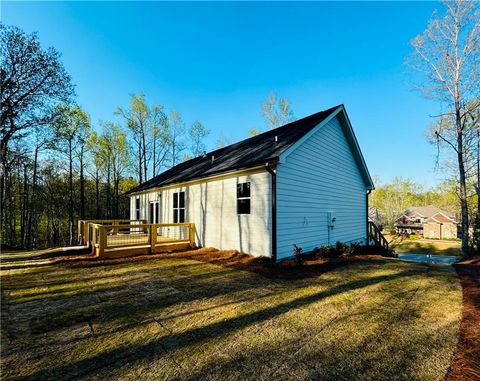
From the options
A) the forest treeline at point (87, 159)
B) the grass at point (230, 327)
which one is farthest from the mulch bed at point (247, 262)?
the forest treeline at point (87, 159)

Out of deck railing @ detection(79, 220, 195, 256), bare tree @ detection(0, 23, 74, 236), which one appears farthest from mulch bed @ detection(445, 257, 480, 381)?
bare tree @ detection(0, 23, 74, 236)

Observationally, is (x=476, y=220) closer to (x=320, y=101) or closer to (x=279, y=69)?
(x=320, y=101)

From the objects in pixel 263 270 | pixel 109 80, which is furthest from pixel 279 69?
pixel 263 270

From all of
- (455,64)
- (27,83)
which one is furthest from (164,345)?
(455,64)

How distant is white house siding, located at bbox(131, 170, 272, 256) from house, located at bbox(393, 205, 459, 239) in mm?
47245

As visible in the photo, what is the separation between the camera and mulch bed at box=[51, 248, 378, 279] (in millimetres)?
6541

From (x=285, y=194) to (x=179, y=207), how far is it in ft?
21.3

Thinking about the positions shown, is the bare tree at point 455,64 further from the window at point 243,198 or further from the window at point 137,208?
the window at point 137,208

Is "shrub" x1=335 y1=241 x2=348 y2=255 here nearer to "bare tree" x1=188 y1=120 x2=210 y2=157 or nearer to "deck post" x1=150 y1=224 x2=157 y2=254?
"deck post" x1=150 y1=224 x2=157 y2=254

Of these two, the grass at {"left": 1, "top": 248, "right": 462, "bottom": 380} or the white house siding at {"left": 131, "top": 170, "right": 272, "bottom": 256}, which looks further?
the white house siding at {"left": 131, "top": 170, "right": 272, "bottom": 256}

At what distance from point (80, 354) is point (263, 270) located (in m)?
4.70

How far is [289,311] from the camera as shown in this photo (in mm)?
3967

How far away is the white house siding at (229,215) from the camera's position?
7930 mm

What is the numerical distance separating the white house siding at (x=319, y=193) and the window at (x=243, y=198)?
132 cm
